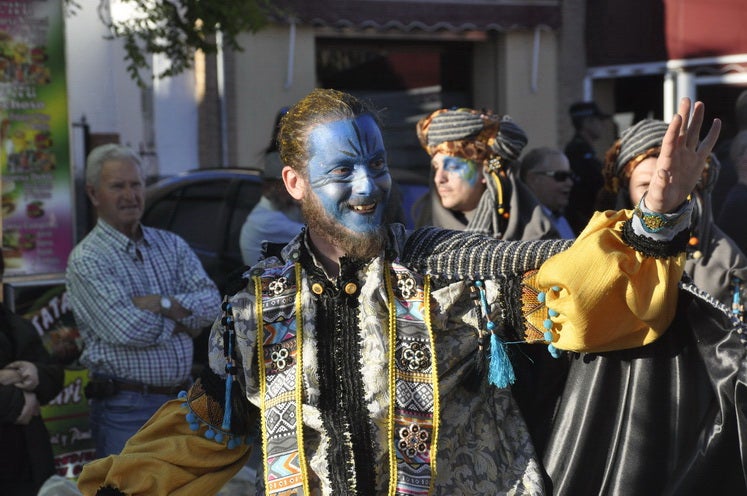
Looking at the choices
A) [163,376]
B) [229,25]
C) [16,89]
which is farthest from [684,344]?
[229,25]

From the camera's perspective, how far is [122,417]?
4.78 m

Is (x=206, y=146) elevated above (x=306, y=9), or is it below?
below

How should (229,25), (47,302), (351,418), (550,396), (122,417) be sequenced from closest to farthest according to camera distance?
(351,418), (550,396), (122,417), (47,302), (229,25)

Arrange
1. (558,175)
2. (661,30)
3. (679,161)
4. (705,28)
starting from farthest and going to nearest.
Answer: (661,30) < (705,28) < (558,175) < (679,161)

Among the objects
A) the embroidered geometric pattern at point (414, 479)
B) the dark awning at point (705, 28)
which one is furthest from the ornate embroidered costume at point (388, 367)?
the dark awning at point (705, 28)

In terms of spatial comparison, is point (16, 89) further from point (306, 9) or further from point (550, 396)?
point (306, 9)

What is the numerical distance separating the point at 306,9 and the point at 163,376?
701 cm

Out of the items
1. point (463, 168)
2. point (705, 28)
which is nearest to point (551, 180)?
point (463, 168)

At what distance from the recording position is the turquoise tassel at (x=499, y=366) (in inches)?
104

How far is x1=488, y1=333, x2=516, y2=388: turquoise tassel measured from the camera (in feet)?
8.70

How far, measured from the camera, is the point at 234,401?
9.34 feet

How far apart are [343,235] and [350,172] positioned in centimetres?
16

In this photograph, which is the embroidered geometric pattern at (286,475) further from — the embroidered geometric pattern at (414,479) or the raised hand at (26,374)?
the raised hand at (26,374)

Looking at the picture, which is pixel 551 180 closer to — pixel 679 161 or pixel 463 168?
pixel 463 168
